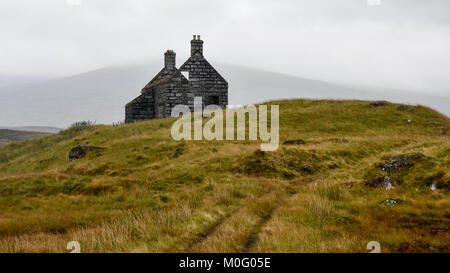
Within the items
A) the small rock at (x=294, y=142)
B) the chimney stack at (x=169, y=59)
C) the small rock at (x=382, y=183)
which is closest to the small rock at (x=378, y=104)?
the small rock at (x=294, y=142)

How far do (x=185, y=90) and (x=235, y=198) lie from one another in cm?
2774

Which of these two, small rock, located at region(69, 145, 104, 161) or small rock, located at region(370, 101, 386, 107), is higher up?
small rock, located at region(370, 101, 386, 107)

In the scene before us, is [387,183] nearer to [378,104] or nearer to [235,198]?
[235,198]

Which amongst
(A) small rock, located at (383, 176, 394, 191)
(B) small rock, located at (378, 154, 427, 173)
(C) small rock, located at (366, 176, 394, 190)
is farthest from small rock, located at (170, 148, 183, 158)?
(A) small rock, located at (383, 176, 394, 191)

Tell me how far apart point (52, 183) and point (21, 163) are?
15732mm

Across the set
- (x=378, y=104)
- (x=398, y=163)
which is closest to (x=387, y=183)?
(x=398, y=163)

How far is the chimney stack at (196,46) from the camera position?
42.2 m

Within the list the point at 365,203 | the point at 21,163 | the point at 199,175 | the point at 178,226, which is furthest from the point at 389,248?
the point at 21,163

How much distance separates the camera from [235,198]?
1316 centimetres

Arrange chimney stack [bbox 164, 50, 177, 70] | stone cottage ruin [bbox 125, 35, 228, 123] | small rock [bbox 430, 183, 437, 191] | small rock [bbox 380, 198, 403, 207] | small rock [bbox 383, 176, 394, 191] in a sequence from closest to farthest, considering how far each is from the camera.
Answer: small rock [bbox 380, 198, 403, 207]
small rock [bbox 430, 183, 437, 191]
small rock [bbox 383, 176, 394, 191]
stone cottage ruin [bbox 125, 35, 228, 123]
chimney stack [bbox 164, 50, 177, 70]

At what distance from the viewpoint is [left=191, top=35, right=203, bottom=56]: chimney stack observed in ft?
139

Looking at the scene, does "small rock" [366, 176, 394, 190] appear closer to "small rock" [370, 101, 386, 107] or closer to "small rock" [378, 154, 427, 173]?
"small rock" [378, 154, 427, 173]

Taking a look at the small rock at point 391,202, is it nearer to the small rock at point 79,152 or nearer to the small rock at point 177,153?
the small rock at point 177,153
